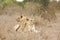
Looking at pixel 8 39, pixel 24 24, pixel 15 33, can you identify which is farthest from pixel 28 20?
pixel 8 39

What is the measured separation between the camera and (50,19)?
34.6ft

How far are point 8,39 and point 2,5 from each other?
23.4 ft

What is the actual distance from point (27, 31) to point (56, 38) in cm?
113

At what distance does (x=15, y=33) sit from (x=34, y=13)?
4048mm

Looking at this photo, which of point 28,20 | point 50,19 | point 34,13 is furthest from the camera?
point 34,13

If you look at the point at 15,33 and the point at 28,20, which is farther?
the point at 28,20

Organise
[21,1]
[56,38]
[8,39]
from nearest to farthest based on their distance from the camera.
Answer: [8,39]
[56,38]
[21,1]

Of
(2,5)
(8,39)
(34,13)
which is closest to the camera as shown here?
(8,39)

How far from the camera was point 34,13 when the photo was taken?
1132cm

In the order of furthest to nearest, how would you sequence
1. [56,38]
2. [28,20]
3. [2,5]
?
[2,5] < [28,20] < [56,38]

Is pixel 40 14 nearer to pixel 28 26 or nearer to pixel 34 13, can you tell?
pixel 34 13

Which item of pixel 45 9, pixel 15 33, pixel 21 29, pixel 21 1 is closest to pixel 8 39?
pixel 15 33

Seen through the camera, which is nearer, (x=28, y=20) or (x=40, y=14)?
(x=28, y=20)

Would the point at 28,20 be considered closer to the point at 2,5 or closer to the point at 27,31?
the point at 27,31
